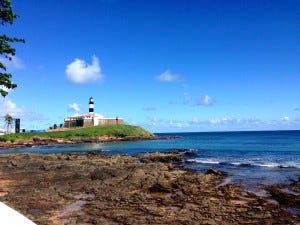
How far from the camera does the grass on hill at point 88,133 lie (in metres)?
123

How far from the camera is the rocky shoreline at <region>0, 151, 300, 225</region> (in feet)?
53.8

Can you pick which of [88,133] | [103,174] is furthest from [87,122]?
[103,174]

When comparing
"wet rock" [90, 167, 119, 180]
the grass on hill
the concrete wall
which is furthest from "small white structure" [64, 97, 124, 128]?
"wet rock" [90, 167, 119, 180]

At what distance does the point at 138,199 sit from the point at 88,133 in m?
118

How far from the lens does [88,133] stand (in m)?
136

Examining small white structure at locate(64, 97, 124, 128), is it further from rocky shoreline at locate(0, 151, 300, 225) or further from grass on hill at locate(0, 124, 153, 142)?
rocky shoreline at locate(0, 151, 300, 225)

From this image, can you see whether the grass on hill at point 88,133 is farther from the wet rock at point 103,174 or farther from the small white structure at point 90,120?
the wet rock at point 103,174

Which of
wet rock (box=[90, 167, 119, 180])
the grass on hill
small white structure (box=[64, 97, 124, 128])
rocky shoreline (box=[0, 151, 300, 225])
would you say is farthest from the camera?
small white structure (box=[64, 97, 124, 128])

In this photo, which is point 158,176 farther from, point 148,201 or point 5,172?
point 5,172

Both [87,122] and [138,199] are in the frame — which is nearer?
[138,199]

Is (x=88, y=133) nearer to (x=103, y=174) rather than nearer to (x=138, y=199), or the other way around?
(x=103, y=174)

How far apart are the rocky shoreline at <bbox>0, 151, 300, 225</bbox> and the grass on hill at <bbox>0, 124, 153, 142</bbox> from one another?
97.9 m

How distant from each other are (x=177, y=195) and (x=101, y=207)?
17.9 feet

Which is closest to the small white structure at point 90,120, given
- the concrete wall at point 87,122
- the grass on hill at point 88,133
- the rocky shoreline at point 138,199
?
the concrete wall at point 87,122
